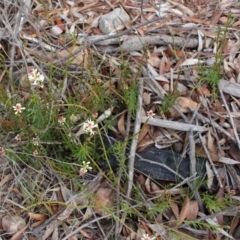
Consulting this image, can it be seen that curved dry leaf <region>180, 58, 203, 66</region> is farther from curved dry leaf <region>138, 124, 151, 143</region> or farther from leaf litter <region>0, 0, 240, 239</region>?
curved dry leaf <region>138, 124, 151, 143</region>

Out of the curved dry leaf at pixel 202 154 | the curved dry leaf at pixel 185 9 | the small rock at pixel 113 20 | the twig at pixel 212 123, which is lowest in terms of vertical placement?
the curved dry leaf at pixel 202 154

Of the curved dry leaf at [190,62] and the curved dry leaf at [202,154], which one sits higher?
the curved dry leaf at [190,62]

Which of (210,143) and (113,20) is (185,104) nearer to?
(210,143)

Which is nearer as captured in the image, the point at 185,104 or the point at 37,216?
the point at 37,216

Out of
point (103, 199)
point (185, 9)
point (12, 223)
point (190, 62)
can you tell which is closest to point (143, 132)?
point (103, 199)

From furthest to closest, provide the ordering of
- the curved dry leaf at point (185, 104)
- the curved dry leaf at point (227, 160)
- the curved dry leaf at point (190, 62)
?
the curved dry leaf at point (190, 62) → the curved dry leaf at point (185, 104) → the curved dry leaf at point (227, 160)

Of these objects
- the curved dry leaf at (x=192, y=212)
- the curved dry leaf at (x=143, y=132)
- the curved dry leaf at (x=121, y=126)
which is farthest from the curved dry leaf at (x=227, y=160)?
the curved dry leaf at (x=121, y=126)

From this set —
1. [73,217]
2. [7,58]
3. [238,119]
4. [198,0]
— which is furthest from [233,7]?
[73,217]

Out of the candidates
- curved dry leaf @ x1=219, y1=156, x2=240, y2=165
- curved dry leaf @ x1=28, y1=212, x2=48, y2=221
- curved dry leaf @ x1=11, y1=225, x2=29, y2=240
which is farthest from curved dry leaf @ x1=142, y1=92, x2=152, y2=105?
curved dry leaf @ x1=11, y1=225, x2=29, y2=240

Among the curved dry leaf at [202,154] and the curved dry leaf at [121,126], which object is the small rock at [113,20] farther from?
the curved dry leaf at [202,154]
